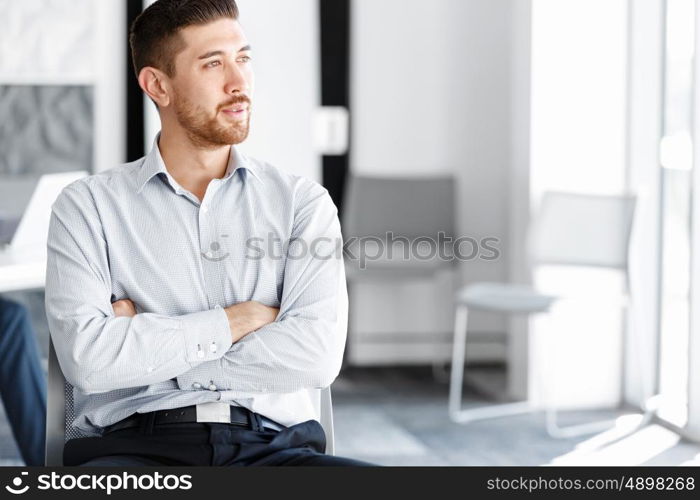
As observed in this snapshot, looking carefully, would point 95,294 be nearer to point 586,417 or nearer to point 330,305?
point 330,305

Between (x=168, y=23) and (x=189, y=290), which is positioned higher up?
(x=168, y=23)

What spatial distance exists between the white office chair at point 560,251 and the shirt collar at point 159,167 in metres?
2.01

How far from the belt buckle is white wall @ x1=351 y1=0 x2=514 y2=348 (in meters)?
3.28

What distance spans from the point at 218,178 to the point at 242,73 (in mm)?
171

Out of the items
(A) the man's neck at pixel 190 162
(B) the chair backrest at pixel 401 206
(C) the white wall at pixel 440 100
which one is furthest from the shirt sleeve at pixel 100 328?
(C) the white wall at pixel 440 100

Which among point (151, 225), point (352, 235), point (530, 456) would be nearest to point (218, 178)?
point (151, 225)

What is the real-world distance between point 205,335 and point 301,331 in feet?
0.47

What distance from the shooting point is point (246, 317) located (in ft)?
4.88

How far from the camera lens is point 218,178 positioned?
158 centimetres

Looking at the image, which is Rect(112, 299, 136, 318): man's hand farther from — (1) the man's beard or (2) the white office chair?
(2) the white office chair

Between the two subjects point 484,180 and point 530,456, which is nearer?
point 530,456

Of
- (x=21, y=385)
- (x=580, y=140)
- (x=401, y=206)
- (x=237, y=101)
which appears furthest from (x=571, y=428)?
(x=237, y=101)

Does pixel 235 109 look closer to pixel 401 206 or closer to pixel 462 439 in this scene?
pixel 462 439

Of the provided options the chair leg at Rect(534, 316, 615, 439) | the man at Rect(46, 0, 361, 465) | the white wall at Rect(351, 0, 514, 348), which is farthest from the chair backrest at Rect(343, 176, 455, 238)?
the man at Rect(46, 0, 361, 465)
